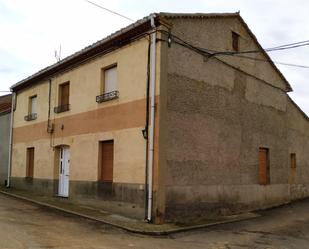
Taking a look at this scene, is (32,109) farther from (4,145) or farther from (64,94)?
(4,145)

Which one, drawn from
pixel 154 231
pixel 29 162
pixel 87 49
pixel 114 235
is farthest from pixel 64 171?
pixel 154 231

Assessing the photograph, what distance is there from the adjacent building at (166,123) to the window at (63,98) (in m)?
0.05

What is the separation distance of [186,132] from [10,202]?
7.28 m

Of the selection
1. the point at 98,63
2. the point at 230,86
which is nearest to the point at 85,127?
the point at 98,63

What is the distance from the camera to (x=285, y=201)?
1934cm

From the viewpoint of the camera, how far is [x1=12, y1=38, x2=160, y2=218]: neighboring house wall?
43.2 ft

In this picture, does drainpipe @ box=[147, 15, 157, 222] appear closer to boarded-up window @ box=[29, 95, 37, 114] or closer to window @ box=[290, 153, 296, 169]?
boarded-up window @ box=[29, 95, 37, 114]

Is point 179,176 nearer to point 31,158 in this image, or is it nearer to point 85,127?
point 85,127

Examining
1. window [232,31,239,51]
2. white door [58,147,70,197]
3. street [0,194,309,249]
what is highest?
window [232,31,239,51]

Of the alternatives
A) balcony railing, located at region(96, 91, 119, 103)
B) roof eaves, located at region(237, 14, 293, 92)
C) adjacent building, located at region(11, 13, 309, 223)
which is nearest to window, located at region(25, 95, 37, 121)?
adjacent building, located at region(11, 13, 309, 223)

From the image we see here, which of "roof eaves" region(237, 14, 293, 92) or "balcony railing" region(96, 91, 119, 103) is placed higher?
"roof eaves" region(237, 14, 293, 92)

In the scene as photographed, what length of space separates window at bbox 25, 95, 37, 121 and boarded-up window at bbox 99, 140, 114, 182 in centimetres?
612

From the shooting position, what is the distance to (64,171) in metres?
17.3

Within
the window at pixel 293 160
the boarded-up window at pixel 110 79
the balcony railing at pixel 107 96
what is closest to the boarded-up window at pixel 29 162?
the balcony railing at pixel 107 96
